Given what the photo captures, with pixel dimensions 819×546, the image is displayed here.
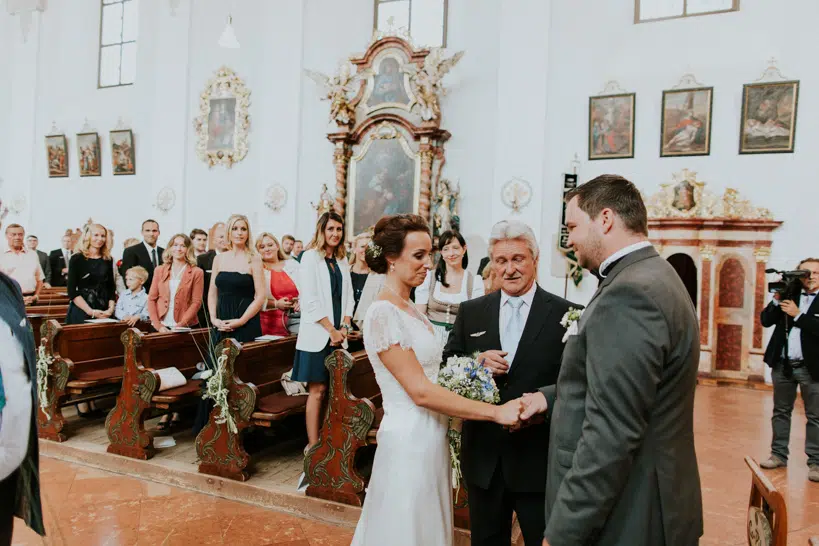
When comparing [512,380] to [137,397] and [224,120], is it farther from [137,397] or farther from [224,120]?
[224,120]

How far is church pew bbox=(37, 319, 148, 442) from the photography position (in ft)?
15.9

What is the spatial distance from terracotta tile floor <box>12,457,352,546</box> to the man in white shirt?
330 centimetres

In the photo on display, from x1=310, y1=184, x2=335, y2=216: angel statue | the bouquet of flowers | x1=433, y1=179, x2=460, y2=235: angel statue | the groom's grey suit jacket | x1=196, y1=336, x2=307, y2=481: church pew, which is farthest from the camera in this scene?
x1=310, y1=184, x2=335, y2=216: angel statue

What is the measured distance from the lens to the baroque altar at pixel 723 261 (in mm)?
9000

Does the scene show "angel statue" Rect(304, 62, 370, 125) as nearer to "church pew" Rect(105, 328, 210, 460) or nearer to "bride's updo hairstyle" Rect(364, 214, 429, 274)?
"church pew" Rect(105, 328, 210, 460)

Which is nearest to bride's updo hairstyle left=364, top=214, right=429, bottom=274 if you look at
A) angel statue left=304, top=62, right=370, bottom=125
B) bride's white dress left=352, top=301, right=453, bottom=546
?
bride's white dress left=352, top=301, right=453, bottom=546

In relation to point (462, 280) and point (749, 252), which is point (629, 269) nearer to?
point (462, 280)

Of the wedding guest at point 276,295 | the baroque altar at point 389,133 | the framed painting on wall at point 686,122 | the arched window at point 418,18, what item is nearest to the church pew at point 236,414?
the wedding guest at point 276,295

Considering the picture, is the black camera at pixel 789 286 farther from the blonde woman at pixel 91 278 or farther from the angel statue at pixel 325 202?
the angel statue at pixel 325 202

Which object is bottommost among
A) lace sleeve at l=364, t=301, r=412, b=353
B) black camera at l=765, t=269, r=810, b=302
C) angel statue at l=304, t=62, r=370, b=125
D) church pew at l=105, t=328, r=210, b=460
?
church pew at l=105, t=328, r=210, b=460

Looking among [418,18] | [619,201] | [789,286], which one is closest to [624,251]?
[619,201]

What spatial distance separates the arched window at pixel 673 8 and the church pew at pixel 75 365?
930 centimetres

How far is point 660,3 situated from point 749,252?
4.42 m

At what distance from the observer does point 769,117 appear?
8.97 m
